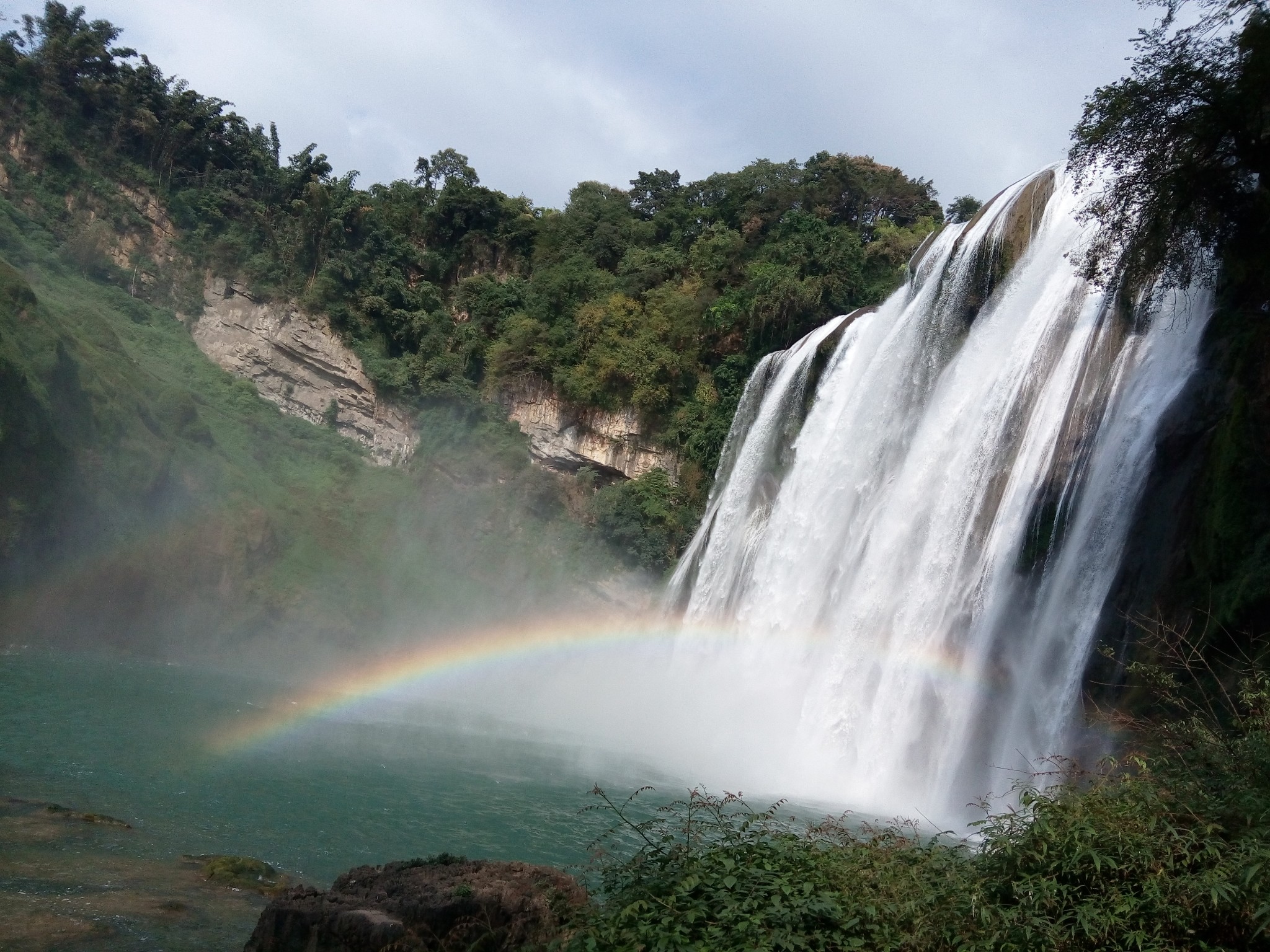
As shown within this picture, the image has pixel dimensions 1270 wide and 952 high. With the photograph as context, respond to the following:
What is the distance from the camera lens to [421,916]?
5.80 metres

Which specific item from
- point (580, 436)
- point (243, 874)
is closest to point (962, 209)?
point (580, 436)

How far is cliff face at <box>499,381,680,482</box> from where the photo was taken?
35.4 metres

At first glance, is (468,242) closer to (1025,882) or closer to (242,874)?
(242,874)

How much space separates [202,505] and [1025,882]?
29138mm

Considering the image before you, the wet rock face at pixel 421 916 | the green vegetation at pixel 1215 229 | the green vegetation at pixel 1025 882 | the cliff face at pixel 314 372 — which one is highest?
the green vegetation at pixel 1215 229

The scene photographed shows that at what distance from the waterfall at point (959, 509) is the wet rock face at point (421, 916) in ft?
29.3

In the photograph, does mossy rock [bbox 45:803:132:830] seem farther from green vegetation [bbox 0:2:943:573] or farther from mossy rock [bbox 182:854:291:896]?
green vegetation [bbox 0:2:943:573]

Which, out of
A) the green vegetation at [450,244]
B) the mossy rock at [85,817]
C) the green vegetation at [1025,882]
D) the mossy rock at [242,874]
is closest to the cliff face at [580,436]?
the green vegetation at [450,244]

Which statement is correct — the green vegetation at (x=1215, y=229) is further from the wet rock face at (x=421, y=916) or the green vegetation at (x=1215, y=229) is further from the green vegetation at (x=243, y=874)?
the green vegetation at (x=243, y=874)

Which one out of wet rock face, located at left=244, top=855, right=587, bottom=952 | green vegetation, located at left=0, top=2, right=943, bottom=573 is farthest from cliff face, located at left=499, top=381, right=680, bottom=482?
wet rock face, located at left=244, top=855, right=587, bottom=952

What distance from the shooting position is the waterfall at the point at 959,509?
13836mm

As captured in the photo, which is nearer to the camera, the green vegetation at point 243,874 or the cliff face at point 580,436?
the green vegetation at point 243,874

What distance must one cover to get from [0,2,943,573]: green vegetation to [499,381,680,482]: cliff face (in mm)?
620

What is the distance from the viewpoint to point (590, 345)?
3675 centimetres
